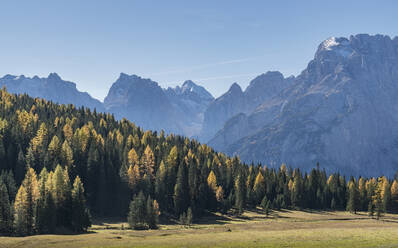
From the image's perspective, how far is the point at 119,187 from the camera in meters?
128

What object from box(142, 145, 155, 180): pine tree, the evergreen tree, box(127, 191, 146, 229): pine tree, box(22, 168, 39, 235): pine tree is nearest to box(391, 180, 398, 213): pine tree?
box(142, 145, 155, 180): pine tree

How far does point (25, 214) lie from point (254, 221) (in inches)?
2510

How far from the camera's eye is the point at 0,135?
136125 millimetres

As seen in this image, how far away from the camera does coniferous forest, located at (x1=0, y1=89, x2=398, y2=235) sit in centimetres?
8469

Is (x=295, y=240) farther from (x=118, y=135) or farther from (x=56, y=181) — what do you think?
(x=118, y=135)

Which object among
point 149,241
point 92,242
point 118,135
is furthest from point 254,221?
point 118,135

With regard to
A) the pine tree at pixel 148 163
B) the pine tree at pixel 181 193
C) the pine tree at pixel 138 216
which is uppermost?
the pine tree at pixel 148 163

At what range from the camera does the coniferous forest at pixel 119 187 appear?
3334 inches

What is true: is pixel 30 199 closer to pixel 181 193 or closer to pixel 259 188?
pixel 181 193

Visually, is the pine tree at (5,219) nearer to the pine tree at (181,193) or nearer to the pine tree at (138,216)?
the pine tree at (138,216)

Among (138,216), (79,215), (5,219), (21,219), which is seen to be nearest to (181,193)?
(138,216)

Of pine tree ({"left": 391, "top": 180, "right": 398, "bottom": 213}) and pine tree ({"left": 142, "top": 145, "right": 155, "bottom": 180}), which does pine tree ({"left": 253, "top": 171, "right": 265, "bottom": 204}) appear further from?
pine tree ({"left": 391, "top": 180, "right": 398, "bottom": 213})

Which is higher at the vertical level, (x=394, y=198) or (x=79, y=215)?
(x=394, y=198)

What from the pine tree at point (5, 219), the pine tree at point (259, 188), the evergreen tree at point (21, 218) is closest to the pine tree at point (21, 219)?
the evergreen tree at point (21, 218)
